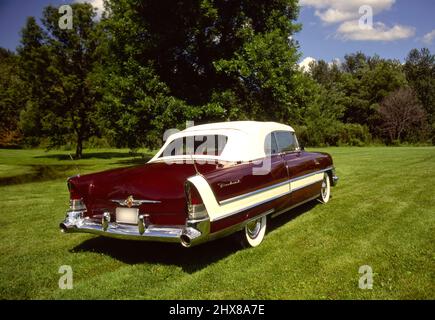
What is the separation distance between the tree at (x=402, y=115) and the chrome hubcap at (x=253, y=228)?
4577 cm

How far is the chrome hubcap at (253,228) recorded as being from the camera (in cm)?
554

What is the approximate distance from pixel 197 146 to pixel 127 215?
1890 mm

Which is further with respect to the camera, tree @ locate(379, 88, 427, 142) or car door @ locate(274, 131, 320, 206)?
tree @ locate(379, 88, 427, 142)

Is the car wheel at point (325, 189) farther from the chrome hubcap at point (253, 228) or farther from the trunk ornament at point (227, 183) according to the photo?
the trunk ornament at point (227, 183)

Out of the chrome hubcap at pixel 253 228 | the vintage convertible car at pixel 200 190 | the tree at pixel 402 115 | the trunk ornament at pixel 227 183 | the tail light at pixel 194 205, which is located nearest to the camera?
the tail light at pixel 194 205

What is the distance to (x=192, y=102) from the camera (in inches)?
623

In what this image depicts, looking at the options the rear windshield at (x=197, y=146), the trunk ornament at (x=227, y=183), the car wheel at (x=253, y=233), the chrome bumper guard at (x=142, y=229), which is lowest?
the car wheel at (x=253, y=233)

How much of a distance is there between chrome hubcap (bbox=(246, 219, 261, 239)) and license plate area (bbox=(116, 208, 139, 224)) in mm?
1697

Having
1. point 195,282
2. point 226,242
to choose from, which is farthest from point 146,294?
point 226,242

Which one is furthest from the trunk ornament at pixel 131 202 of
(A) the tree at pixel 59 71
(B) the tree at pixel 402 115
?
(B) the tree at pixel 402 115

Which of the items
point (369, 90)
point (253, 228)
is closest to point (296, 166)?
point (253, 228)

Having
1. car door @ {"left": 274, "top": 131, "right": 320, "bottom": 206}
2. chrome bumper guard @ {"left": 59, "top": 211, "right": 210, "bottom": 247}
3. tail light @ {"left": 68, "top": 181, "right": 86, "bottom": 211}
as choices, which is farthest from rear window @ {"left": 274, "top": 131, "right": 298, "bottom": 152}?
tail light @ {"left": 68, "top": 181, "right": 86, "bottom": 211}

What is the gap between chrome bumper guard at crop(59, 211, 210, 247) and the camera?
4.28 m

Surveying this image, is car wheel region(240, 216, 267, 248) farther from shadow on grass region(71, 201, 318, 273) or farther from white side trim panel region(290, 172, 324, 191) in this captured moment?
white side trim panel region(290, 172, 324, 191)
